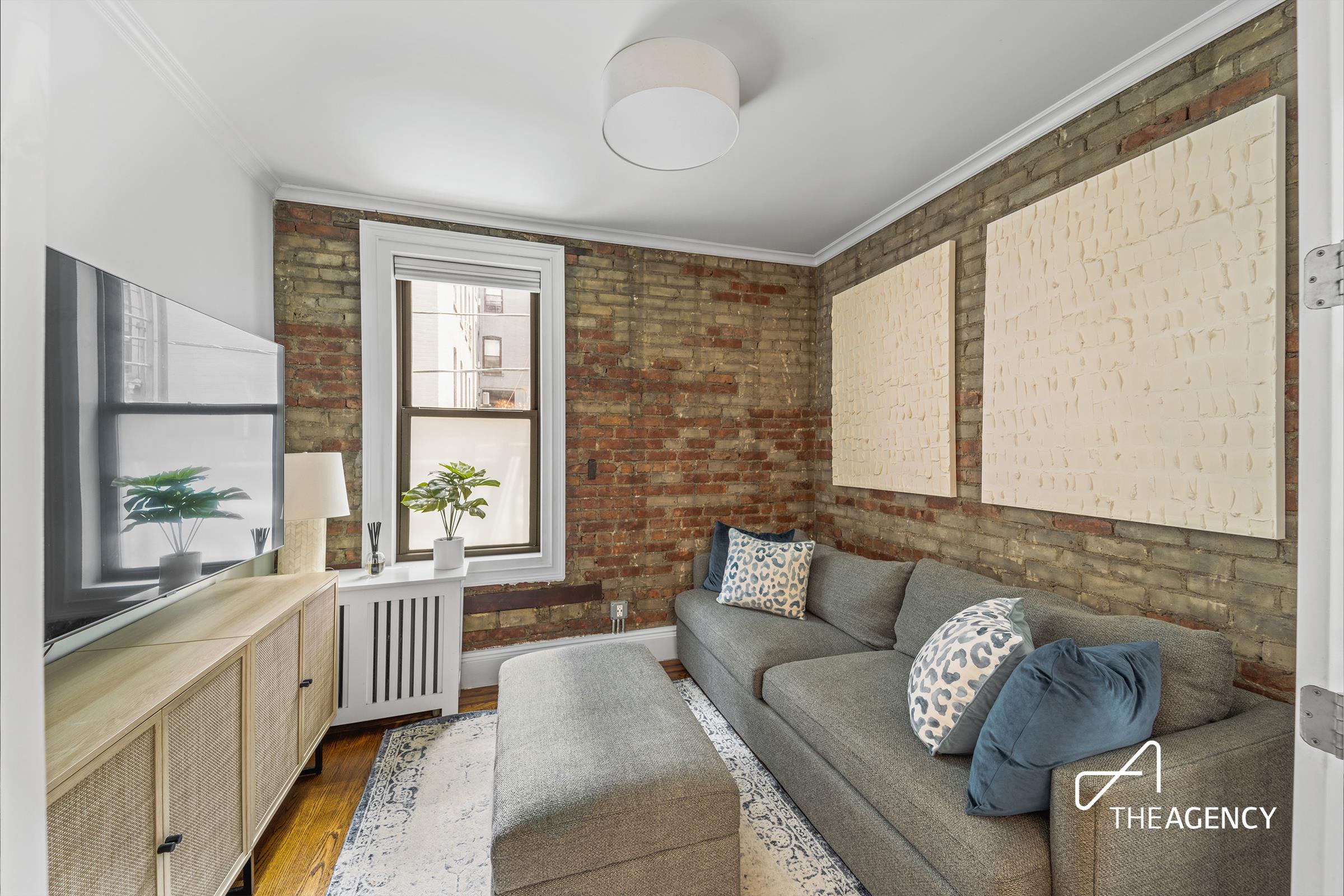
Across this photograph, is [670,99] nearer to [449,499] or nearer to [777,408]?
[449,499]

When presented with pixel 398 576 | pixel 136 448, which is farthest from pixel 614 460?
pixel 136 448

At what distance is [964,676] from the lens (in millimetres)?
1616

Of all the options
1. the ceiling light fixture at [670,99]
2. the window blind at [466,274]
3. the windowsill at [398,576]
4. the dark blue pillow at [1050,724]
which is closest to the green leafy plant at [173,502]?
the windowsill at [398,576]

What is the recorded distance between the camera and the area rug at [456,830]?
173 cm

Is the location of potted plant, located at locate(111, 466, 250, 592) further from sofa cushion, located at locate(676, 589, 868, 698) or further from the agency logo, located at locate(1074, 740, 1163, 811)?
the agency logo, located at locate(1074, 740, 1163, 811)

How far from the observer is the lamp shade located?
7.81 ft

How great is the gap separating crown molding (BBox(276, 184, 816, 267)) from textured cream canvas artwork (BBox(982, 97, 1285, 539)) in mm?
1561

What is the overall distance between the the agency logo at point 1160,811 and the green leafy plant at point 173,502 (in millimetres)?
2408

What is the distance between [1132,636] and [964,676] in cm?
A: 52

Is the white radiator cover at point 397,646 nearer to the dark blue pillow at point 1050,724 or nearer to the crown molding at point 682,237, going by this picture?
the crown molding at point 682,237

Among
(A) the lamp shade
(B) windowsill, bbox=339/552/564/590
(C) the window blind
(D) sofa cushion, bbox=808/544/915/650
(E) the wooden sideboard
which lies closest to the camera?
(E) the wooden sideboard

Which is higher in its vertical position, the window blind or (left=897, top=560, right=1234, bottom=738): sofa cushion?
the window blind

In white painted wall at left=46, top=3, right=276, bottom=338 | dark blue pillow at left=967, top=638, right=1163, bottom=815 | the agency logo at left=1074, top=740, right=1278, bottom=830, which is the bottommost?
the agency logo at left=1074, top=740, right=1278, bottom=830

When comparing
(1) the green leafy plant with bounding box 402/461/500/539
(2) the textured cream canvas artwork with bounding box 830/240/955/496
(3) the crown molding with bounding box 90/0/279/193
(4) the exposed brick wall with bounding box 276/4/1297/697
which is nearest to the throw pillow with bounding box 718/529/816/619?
(4) the exposed brick wall with bounding box 276/4/1297/697
